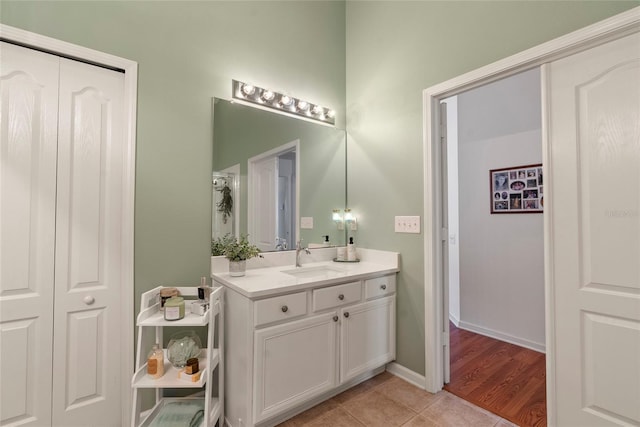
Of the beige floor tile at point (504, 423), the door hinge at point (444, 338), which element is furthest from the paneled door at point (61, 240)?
the beige floor tile at point (504, 423)

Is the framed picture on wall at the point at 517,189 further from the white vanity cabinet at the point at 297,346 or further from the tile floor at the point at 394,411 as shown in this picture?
the tile floor at the point at 394,411

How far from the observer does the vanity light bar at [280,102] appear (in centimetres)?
204

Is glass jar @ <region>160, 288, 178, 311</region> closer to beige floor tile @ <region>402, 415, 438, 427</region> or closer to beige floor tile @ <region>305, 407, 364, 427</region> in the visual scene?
beige floor tile @ <region>305, 407, 364, 427</region>

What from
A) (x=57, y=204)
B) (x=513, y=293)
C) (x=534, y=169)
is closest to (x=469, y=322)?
(x=513, y=293)

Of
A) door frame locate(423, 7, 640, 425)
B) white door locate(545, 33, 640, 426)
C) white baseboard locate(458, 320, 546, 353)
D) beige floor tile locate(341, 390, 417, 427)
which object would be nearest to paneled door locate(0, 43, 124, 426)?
beige floor tile locate(341, 390, 417, 427)

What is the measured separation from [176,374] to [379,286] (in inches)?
53.3

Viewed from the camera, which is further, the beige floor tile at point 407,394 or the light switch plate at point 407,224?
the light switch plate at point 407,224

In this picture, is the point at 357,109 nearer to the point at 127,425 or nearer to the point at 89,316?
the point at 89,316

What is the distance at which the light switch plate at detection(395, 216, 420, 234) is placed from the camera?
2.07m

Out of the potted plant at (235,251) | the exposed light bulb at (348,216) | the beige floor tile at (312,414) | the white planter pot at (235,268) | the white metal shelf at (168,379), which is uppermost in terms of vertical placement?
the exposed light bulb at (348,216)

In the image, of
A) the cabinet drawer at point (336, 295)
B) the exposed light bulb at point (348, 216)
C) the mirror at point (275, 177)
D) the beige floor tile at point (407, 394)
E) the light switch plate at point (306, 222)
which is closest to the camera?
the cabinet drawer at point (336, 295)

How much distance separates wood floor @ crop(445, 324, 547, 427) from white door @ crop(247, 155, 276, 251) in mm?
1694

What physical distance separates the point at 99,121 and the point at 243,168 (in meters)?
0.85

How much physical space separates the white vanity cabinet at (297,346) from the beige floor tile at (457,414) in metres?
0.42
